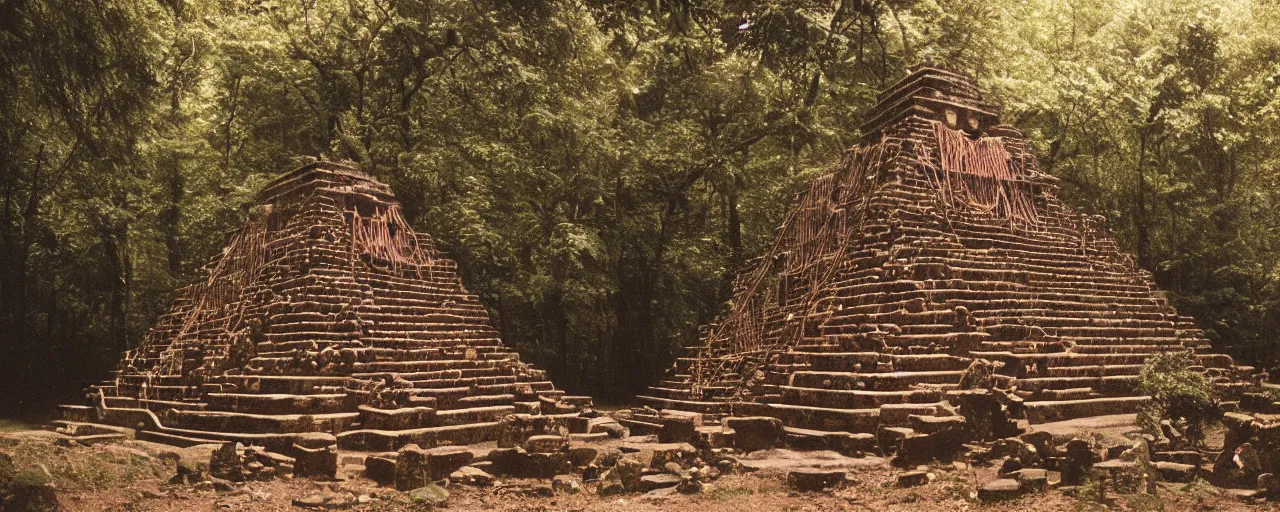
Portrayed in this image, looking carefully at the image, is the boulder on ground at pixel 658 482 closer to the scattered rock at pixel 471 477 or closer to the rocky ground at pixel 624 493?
the rocky ground at pixel 624 493

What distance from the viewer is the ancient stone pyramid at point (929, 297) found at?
12000mm

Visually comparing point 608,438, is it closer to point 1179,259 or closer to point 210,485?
point 210,485

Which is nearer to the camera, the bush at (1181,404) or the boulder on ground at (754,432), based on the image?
the bush at (1181,404)

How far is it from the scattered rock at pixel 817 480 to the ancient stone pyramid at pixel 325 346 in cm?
612

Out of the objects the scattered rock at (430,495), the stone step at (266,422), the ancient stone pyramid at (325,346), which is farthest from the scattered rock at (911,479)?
the stone step at (266,422)

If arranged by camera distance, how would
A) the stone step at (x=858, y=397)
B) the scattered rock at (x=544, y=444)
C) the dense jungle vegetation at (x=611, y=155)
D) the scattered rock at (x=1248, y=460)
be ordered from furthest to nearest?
the dense jungle vegetation at (x=611, y=155) < the stone step at (x=858, y=397) < the scattered rock at (x=544, y=444) < the scattered rock at (x=1248, y=460)

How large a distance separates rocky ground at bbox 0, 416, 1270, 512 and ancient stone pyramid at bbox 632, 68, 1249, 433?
1.35 meters

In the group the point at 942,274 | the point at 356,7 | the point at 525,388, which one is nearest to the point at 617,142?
the point at 356,7

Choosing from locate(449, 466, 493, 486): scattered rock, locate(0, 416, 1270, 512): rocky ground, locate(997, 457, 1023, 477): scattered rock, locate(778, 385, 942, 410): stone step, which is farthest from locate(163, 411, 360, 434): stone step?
locate(997, 457, 1023, 477): scattered rock

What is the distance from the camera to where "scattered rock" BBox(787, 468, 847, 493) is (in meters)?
8.84

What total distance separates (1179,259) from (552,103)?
17160 mm

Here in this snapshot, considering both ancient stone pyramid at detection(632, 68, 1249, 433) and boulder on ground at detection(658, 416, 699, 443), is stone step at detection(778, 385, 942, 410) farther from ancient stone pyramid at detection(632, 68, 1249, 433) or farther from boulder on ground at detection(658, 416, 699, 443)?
boulder on ground at detection(658, 416, 699, 443)

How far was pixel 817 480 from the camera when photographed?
887cm

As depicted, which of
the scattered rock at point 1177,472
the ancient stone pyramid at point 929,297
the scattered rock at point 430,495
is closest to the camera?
the scattered rock at point 1177,472
